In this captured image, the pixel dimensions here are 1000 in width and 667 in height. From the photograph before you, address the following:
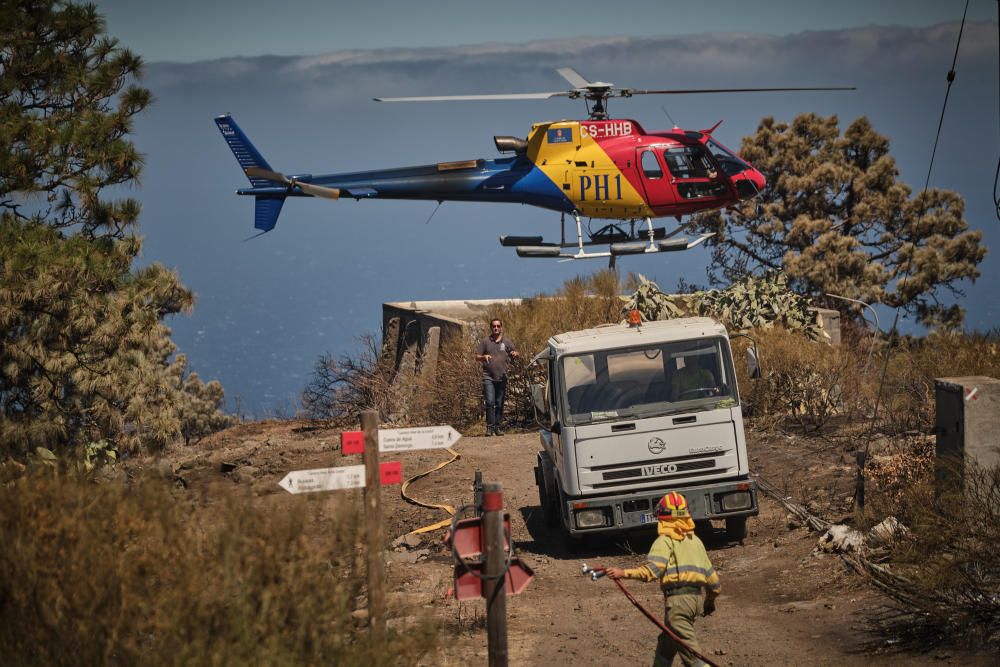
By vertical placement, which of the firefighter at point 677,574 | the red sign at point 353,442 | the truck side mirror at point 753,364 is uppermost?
the truck side mirror at point 753,364

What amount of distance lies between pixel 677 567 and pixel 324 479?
2.51 m

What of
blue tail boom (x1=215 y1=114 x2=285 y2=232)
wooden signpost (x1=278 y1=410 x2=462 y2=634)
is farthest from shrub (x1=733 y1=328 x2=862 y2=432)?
wooden signpost (x1=278 y1=410 x2=462 y2=634)

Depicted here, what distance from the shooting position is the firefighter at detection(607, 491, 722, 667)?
27.3 feet

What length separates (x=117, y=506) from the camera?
776 cm

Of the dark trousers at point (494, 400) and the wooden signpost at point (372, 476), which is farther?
the dark trousers at point (494, 400)

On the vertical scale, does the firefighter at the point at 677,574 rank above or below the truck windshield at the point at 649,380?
below

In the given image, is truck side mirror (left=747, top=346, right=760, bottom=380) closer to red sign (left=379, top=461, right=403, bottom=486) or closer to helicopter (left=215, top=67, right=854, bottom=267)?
red sign (left=379, top=461, right=403, bottom=486)

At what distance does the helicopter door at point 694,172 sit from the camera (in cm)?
2425

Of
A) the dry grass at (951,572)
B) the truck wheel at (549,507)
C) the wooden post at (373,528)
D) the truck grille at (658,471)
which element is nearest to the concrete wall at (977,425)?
the dry grass at (951,572)

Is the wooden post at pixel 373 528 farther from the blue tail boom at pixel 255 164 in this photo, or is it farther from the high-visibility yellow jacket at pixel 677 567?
the blue tail boom at pixel 255 164

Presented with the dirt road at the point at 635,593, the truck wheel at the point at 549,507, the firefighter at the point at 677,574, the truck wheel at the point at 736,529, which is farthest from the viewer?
the truck wheel at the point at 549,507

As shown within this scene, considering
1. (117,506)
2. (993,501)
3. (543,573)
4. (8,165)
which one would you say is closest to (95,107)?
(8,165)

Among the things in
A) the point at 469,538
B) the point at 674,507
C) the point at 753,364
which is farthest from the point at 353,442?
the point at 753,364

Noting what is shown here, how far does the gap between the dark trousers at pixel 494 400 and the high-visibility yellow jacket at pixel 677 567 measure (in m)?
12.8
